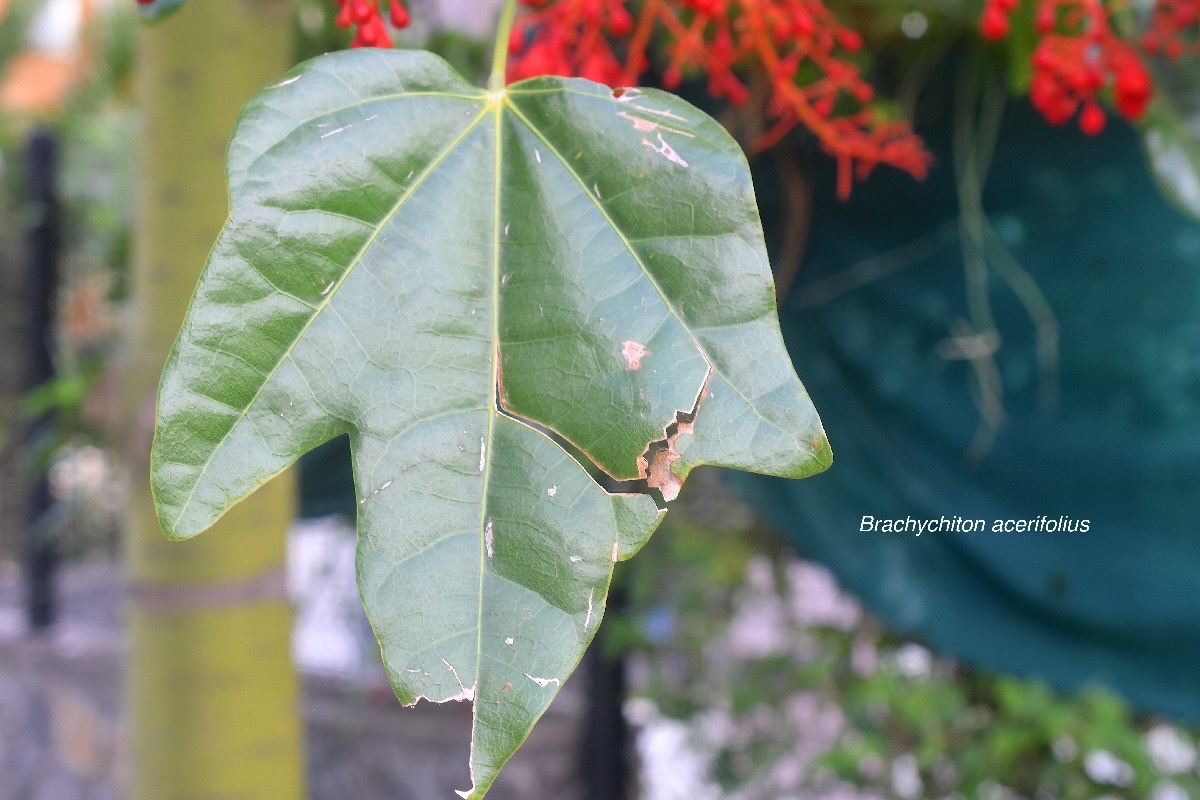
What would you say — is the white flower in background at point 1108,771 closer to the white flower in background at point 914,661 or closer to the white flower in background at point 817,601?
the white flower in background at point 914,661

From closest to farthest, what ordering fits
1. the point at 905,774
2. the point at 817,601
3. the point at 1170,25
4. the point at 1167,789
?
1. the point at 1170,25
2. the point at 1167,789
3. the point at 905,774
4. the point at 817,601

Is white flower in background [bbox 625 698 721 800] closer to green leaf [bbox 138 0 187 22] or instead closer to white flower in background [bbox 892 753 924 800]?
white flower in background [bbox 892 753 924 800]

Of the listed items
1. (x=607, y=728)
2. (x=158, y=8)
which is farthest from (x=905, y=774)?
(x=158, y=8)

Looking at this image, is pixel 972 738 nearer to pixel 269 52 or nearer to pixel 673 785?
pixel 673 785

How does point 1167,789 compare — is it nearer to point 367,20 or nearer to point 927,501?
point 927,501

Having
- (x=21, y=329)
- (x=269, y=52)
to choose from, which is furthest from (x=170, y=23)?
(x=21, y=329)
